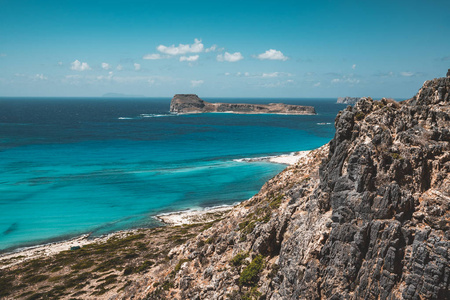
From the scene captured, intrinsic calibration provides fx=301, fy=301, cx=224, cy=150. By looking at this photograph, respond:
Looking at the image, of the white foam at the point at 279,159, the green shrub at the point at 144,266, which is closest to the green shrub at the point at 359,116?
the green shrub at the point at 144,266

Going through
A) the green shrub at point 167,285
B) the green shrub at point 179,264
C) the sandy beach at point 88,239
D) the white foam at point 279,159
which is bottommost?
the sandy beach at point 88,239

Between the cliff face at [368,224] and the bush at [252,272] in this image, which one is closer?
the cliff face at [368,224]

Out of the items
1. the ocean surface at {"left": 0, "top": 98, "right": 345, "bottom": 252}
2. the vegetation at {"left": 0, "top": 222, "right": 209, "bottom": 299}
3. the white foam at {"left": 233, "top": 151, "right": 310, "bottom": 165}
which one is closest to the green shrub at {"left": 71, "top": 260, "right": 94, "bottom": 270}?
the vegetation at {"left": 0, "top": 222, "right": 209, "bottom": 299}

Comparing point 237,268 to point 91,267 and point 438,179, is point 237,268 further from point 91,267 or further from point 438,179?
point 91,267

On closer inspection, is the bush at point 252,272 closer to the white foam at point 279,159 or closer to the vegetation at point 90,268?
the vegetation at point 90,268

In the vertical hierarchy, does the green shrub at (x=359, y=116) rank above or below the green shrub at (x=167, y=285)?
above

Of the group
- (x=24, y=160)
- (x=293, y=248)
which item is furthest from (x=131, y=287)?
(x=24, y=160)

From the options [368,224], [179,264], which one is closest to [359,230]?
[368,224]

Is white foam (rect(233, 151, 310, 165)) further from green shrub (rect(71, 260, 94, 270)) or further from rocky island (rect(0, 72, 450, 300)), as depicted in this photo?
rocky island (rect(0, 72, 450, 300))
